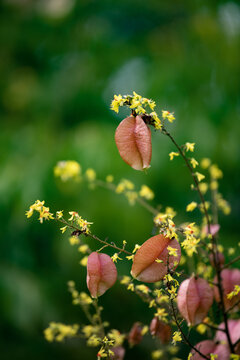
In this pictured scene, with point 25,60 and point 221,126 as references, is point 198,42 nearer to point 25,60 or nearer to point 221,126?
point 221,126

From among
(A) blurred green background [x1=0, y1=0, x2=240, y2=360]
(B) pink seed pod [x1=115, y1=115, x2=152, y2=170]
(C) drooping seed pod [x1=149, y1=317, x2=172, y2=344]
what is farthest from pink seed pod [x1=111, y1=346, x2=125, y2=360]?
(A) blurred green background [x1=0, y1=0, x2=240, y2=360]

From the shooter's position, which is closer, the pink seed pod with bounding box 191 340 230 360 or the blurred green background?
the pink seed pod with bounding box 191 340 230 360

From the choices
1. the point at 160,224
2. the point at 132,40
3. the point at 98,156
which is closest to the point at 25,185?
the point at 98,156

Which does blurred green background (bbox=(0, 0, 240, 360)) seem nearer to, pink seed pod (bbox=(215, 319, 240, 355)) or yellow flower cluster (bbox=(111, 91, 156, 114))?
pink seed pod (bbox=(215, 319, 240, 355))

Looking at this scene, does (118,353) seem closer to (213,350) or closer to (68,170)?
(213,350)

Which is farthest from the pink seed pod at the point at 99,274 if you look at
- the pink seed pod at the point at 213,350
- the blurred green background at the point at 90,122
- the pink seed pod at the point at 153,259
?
the blurred green background at the point at 90,122

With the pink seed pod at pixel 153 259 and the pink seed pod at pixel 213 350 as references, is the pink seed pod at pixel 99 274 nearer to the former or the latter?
the pink seed pod at pixel 153 259
